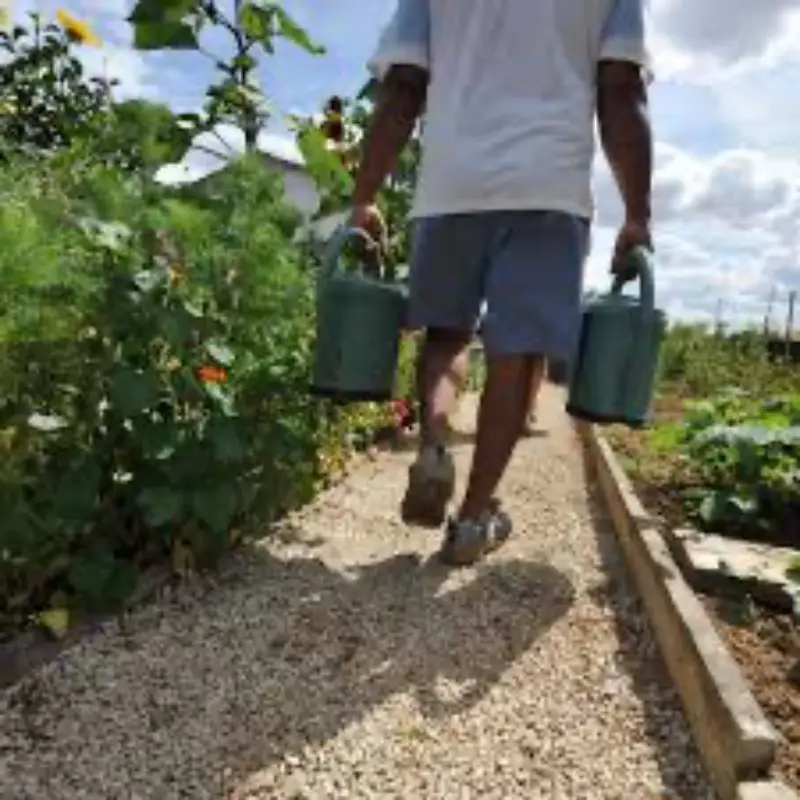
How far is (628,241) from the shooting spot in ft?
9.45

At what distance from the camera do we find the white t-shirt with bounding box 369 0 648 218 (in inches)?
109

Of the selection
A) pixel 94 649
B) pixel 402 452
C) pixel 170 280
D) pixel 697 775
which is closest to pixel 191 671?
pixel 94 649

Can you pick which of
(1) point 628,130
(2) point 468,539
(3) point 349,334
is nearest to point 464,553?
(2) point 468,539

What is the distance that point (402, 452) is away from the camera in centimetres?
477

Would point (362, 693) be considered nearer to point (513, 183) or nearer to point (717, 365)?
point (513, 183)

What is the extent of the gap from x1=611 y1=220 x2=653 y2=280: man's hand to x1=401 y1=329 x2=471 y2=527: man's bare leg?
43 cm

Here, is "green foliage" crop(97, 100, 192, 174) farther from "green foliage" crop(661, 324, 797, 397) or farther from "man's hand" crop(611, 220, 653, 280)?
"green foliage" crop(661, 324, 797, 397)

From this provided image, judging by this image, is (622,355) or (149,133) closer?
(622,355)

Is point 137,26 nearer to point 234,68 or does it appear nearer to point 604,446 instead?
point 234,68

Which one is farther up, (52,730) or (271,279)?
(271,279)

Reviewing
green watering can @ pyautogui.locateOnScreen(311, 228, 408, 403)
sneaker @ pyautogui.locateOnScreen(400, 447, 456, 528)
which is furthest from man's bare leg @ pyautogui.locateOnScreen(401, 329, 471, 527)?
green watering can @ pyautogui.locateOnScreen(311, 228, 408, 403)

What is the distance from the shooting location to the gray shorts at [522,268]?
2766 mm

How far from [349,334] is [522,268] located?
0.47 metres

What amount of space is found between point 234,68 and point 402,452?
1855mm
